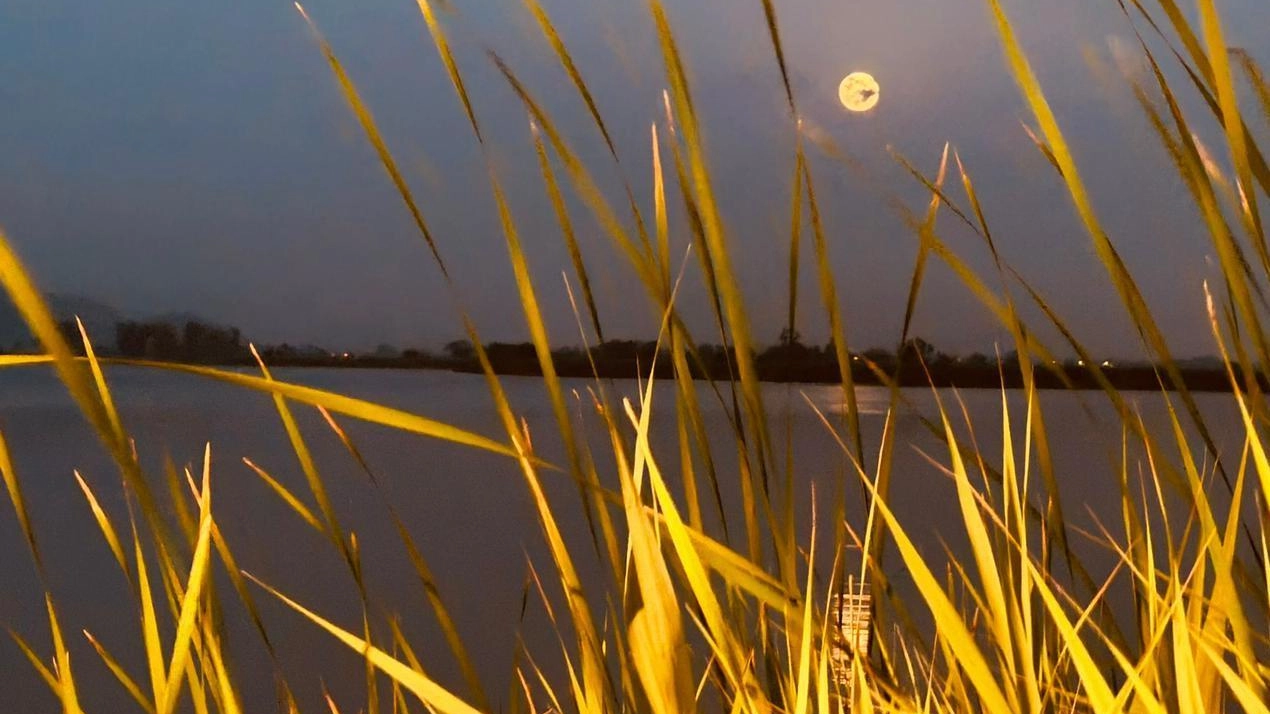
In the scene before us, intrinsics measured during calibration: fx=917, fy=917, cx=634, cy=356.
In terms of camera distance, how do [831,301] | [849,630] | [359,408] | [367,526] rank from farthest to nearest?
1. [367,526]
2. [849,630]
3. [831,301]
4. [359,408]

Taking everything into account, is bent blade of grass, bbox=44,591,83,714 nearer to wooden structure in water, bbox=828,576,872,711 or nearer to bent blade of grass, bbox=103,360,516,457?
bent blade of grass, bbox=103,360,516,457

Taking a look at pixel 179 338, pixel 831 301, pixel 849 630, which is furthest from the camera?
pixel 179 338

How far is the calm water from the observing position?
0.66 meters

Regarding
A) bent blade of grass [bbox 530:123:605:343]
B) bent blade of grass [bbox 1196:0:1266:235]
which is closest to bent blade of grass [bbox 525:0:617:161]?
bent blade of grass [bbox 530:123:605:343]

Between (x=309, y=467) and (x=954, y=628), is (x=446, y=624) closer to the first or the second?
(x=309, y=467)

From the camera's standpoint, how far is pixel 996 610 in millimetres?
342

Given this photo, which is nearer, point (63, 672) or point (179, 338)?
point (63, 672)

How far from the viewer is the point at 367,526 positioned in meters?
7.60

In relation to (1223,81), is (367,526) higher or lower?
lower

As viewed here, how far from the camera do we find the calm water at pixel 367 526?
66 centimetres

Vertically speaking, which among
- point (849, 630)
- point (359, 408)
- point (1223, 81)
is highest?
point (1223, 81)

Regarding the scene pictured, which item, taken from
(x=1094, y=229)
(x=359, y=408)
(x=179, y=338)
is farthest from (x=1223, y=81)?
(x=179, y=338)

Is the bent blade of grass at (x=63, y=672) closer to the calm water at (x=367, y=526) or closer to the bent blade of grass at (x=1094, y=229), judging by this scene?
the calm water at (x=367, y=526)

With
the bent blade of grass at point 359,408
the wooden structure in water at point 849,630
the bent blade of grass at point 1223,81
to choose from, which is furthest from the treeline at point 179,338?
the bent blade of grass at point 1223,81
